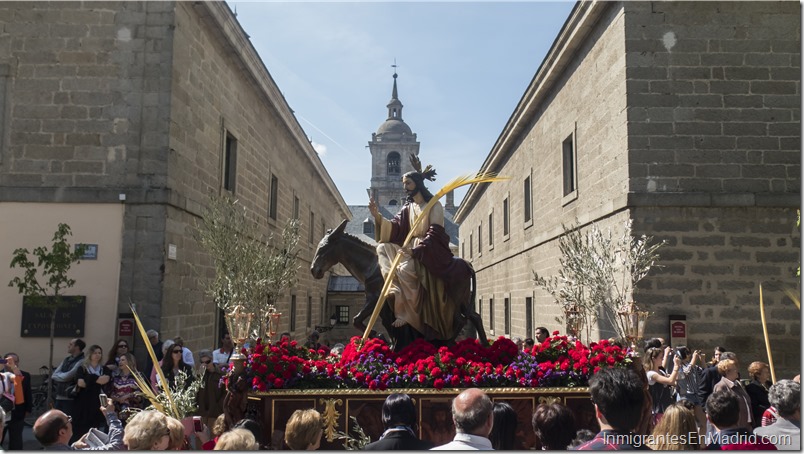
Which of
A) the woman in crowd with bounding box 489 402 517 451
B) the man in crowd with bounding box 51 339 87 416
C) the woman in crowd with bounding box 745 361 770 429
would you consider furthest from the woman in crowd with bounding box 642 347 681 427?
the man in crowd with bounding box 51 339 87 416

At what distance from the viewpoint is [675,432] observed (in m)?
4.00

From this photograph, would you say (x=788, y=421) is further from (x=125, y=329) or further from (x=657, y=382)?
(x=125, y=329)

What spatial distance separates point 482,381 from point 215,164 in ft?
31.6

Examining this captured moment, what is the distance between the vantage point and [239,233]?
42.3ft

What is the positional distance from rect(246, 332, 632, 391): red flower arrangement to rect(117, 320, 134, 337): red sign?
4.96m

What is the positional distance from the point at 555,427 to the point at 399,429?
97 cm

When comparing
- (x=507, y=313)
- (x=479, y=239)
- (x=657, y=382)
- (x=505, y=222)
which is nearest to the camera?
(x=657, y=382)

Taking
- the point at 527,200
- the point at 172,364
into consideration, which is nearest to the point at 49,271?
the point at 172,364

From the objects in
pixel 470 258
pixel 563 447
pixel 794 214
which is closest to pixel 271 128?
pixel 794 214

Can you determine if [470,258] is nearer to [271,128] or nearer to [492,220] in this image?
[492,220]

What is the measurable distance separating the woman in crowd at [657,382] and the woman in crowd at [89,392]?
6287 mm

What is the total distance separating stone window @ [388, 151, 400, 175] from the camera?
6500cm

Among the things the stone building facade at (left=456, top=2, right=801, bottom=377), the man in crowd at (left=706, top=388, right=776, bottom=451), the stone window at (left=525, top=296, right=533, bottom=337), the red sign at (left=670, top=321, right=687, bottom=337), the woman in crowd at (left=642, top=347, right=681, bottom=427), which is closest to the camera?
the man in crowd at (left=706, top=388, right=776, bottom=451)

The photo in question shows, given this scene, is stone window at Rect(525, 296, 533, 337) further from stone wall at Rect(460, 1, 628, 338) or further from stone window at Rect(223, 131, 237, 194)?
stone window at Rect(223, 131, 237, 194)
